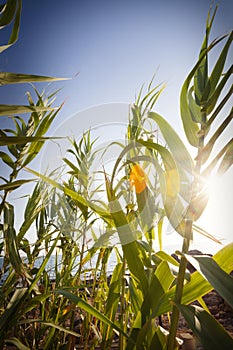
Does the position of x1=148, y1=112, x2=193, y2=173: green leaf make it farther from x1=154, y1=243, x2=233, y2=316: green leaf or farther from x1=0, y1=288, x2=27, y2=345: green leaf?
x1=0, y1=288, x2=27, y2=345: green leaf

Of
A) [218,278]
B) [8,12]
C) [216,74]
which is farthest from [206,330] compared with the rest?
[8,12]

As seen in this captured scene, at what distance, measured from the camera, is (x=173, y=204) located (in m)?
0.43

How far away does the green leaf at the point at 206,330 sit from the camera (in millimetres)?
309

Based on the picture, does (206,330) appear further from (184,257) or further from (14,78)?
(14,78)

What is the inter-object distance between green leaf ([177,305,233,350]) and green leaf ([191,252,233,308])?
0.20ft

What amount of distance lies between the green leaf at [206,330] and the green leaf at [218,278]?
2.4 inches

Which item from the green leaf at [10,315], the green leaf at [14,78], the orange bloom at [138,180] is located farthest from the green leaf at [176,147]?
the green leaf at [10,315]

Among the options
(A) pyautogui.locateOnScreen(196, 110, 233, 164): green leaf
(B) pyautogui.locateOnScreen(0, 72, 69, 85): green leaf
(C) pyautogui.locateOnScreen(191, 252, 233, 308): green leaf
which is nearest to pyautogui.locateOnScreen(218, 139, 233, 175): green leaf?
(A) pyautogui.locateOnScreen(196, 110, 233, 164): green leaf

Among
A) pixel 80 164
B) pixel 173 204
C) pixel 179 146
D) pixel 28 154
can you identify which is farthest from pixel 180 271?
pixel 80 164

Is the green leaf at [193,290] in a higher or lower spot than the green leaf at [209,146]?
lower

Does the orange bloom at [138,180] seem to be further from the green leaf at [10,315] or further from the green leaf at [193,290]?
the green leaf at [10,315]

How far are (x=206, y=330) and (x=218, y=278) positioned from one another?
7cm

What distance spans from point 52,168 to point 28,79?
692mm

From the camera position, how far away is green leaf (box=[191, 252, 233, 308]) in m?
0.30
